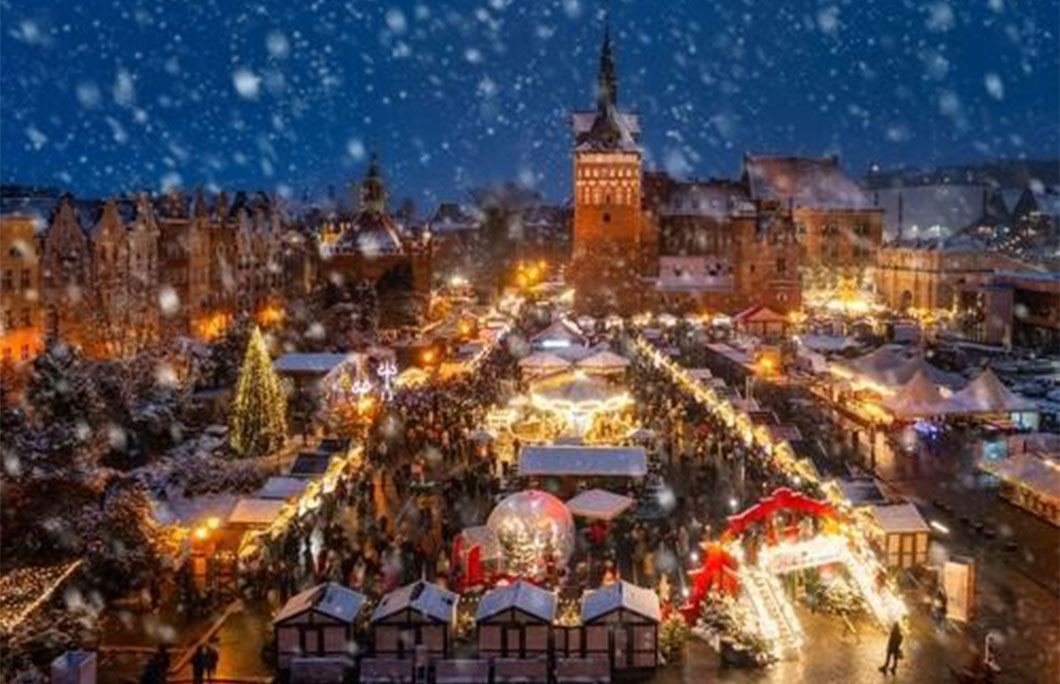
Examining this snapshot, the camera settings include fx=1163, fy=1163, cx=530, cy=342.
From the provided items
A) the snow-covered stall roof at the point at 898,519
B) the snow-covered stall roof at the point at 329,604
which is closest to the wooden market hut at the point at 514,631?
the snow-covered stall roof at the point at 329,604

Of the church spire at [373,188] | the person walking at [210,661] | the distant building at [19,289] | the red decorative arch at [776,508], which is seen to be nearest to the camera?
the person walking at [210,661]

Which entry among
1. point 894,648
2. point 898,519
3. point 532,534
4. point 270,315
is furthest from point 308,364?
point 270,315

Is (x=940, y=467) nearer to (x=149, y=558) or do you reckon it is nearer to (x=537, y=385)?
(x=537, y=385)

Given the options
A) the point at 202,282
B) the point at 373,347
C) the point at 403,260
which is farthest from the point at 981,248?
the point at 202,282

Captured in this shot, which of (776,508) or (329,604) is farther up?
(776,508)

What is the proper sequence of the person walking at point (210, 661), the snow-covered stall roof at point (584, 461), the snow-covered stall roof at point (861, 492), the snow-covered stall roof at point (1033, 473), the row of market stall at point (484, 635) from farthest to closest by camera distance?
the snow-covered stall roof at point (584, 461)
the snow-covered stall roof at point (1033, 473)
the snow-covered stall roof at point (861, 492)
the row of market stall at point (484, 635)
the person walking at point (210, 661)

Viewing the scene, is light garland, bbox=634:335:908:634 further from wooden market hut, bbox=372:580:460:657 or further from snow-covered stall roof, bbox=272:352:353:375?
snow-covered stall roof, bbox=272:352:353:375

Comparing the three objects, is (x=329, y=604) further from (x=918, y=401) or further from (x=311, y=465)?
(x=918, y=401)

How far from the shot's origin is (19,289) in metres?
37.1

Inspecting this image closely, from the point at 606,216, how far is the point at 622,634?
54191mm

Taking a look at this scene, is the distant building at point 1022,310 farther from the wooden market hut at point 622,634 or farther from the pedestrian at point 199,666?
the pedestrian at point 199,666

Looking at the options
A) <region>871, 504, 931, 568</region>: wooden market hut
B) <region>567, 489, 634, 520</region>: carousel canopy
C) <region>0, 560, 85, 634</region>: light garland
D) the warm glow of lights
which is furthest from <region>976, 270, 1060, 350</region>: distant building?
<region>0, 560, 85, 634</region>: light garland

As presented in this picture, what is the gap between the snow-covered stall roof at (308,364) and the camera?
32969mm

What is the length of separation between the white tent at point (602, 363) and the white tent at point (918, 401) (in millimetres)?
8179
